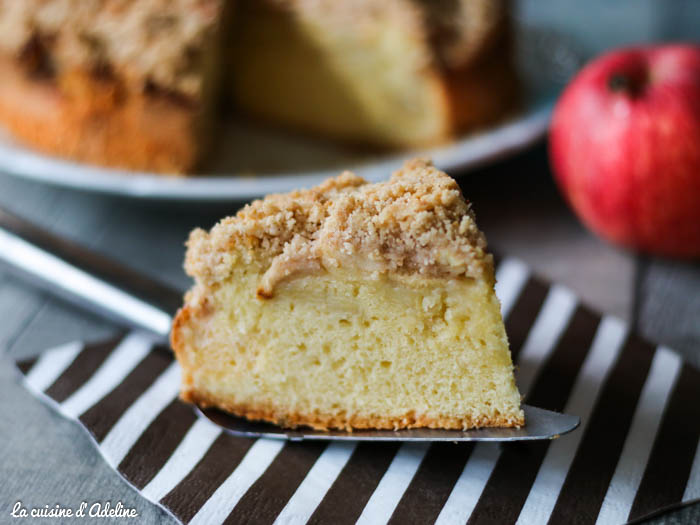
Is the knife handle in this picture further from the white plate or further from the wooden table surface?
the white plate

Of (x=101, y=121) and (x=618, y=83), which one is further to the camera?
(x=101, y=121)

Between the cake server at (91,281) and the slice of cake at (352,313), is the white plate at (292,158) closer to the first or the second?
the cake server at (91,281)

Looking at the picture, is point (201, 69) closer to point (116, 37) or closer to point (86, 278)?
point (116, 37)

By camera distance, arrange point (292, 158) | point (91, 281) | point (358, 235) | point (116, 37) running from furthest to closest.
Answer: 1. point (292, 158)
2. point (116, 37)
3. point (91, 281)
4. point (358, 235)

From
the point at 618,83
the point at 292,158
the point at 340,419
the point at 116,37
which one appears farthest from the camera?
the point at 292,158

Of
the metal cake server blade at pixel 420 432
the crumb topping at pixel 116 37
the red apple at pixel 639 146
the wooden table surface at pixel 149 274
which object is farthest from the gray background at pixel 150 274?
the crumb topping at pixel 116 37

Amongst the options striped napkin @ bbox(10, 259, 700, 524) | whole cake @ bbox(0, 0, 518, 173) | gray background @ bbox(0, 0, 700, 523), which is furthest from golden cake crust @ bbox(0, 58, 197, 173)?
striped napkin @ bbox(10, 259, 700, 524)

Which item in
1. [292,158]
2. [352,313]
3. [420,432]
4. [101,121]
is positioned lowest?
[420,432]

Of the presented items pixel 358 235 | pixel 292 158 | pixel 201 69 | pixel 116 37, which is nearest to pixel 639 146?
pixel 358 235
